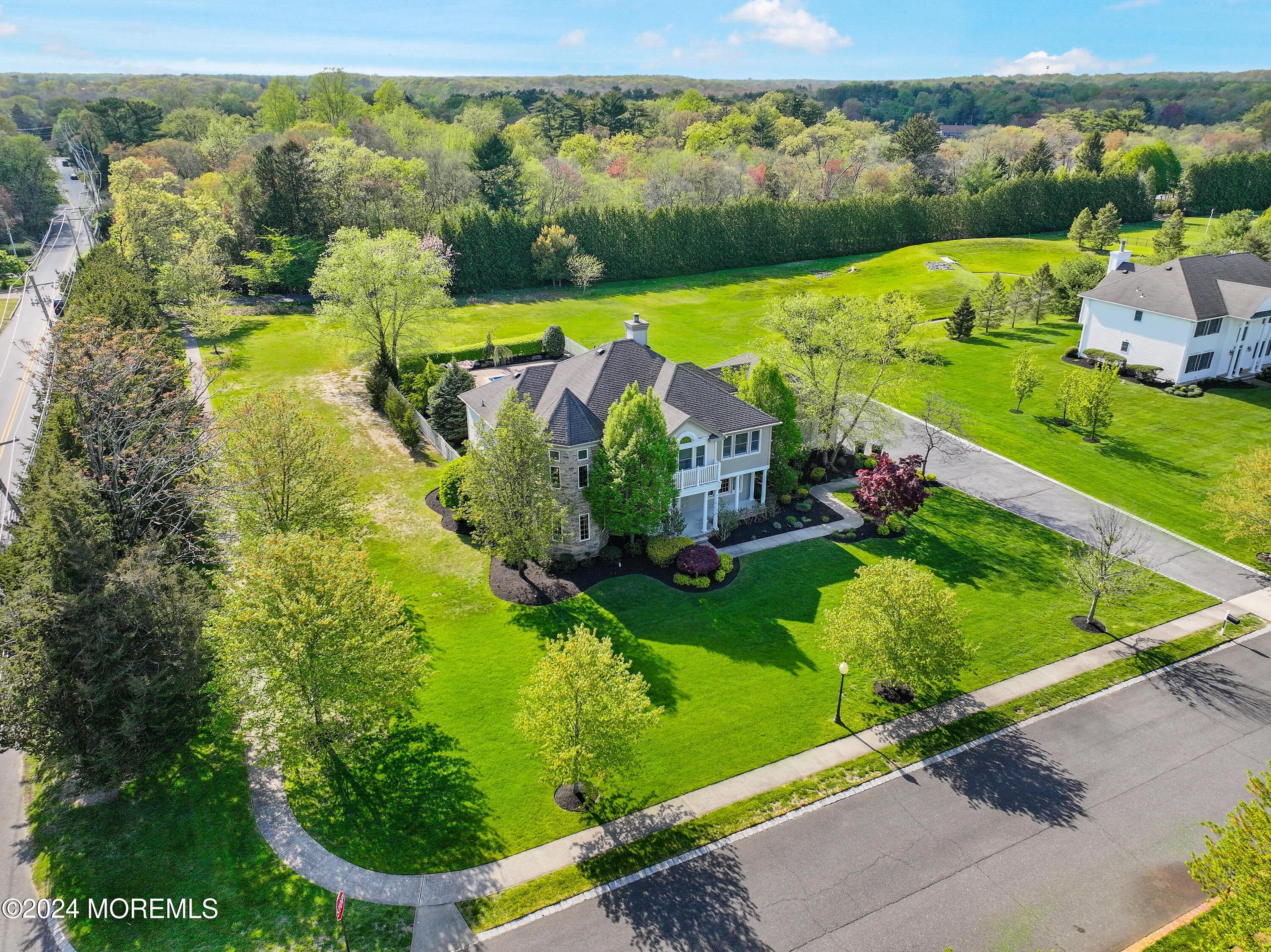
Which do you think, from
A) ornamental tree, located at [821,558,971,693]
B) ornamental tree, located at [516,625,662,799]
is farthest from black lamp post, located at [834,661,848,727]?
ornamental tree, located at [516,625,662,799]

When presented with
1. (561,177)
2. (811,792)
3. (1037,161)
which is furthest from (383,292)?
(1037,161)

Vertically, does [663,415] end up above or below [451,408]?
above

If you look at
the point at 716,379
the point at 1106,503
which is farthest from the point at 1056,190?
the point at 716,379

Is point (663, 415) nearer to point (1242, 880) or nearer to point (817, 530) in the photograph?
point (817, 530)

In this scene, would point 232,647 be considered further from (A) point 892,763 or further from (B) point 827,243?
(B) point 827,243

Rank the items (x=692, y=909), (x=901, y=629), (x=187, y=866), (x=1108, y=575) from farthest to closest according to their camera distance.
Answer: (x=1108, y=575)
(x=901, y=629)
(x=187, y=866)
(x=692, y=909)

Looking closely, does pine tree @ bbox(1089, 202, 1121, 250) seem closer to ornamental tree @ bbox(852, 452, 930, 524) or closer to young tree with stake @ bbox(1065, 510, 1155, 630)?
young tree with stake @ bbox(1065, 510, 1155, 630)
